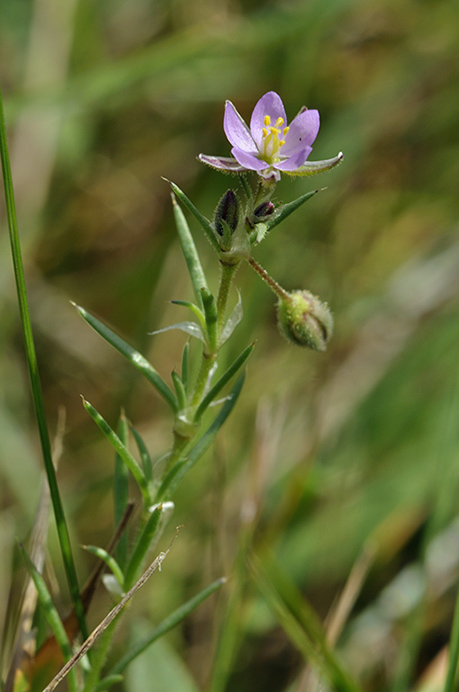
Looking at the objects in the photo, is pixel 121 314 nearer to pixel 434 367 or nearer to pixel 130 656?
pixel 434 367

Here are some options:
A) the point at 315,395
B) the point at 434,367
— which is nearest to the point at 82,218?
the point at 315,395

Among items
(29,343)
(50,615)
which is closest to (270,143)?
(29,343)

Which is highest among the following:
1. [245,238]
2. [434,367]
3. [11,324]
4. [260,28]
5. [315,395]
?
[245,238]

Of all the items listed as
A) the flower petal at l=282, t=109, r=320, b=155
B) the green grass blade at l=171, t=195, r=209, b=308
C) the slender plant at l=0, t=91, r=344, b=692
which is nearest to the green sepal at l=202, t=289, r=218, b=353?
the slender plant at l=0, t=91, r=344, b=692

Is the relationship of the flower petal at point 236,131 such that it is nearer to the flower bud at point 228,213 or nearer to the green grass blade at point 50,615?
the flower bud at point 228,213

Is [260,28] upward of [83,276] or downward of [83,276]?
upward

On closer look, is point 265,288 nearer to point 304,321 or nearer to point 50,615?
point 304,321

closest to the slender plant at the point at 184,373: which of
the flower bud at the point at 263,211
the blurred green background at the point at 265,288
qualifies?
the flower bud at the point at 263,211
